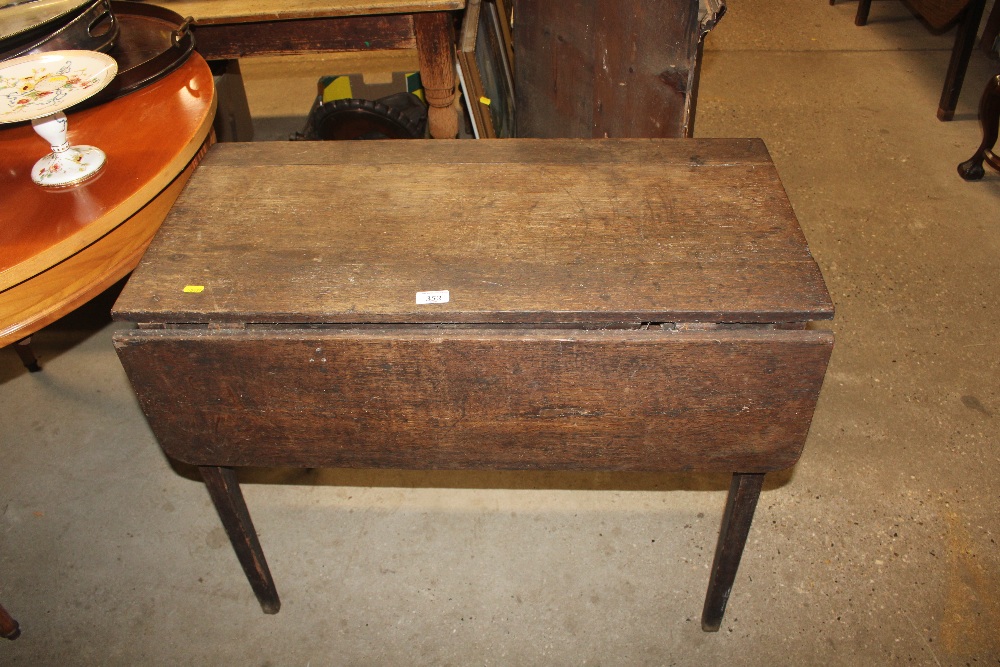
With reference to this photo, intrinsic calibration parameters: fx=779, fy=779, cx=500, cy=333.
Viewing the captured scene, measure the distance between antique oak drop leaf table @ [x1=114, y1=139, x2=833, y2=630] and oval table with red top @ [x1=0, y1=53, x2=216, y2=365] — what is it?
0.11 m

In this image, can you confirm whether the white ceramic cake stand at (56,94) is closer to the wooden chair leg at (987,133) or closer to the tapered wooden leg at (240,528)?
the tapered wooden leg at (240,528)

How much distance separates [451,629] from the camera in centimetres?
165

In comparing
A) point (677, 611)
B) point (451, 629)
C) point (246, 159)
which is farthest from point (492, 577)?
point (246, 159)

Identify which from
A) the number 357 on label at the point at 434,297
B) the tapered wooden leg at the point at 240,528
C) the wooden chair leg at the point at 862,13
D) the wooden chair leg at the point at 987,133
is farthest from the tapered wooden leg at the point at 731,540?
the wooden chair leg at the point at 862,13

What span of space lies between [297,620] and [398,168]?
98 centimetres

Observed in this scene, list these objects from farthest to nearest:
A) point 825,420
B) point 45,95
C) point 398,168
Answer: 1. point 825,420
2. point 398,168
3. point 45,95

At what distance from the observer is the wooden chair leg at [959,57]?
2910 mm

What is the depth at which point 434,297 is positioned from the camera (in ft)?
3.85

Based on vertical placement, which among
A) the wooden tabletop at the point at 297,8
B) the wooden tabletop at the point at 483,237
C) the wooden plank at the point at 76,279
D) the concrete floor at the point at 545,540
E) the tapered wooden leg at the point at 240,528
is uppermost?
the wooden tabletop at the point at 297,8

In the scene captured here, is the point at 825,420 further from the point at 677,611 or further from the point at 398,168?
the point at 398,168

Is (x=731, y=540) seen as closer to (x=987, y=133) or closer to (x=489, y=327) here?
(x=489, y=327)

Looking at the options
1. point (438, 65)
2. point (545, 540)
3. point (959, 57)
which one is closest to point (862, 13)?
point (959, 57)

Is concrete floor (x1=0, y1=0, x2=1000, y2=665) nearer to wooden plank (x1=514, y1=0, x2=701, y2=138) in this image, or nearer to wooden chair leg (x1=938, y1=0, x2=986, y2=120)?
wooden plank (x1=514, y1=0, x2=701, y2=138)

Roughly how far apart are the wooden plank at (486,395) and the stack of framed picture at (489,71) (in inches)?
59.7
